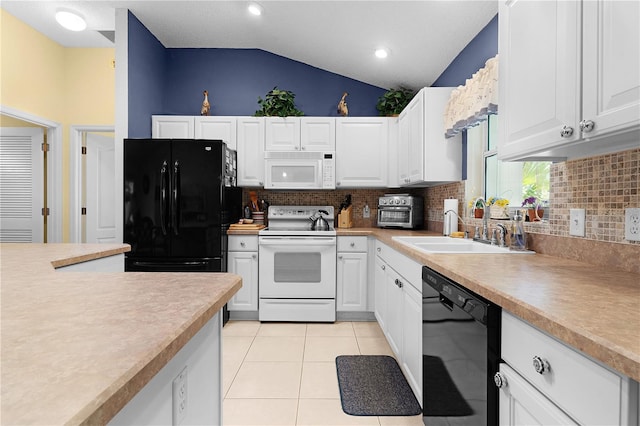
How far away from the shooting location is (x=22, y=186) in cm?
405

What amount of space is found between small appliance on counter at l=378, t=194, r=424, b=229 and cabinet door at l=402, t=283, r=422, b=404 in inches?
58.4

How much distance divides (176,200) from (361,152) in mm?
1953

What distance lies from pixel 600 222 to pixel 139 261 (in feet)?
11.0

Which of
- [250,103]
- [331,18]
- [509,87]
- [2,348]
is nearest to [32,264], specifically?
[2,348]

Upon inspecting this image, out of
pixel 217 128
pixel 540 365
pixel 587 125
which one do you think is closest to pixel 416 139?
pixel 587 125

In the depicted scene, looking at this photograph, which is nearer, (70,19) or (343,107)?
(70,19)

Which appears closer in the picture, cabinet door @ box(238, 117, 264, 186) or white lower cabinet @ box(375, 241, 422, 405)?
white lower cabinet @ box(375, 241, 422, 405)

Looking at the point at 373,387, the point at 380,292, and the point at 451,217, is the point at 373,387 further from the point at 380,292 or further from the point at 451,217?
the point at 451,217

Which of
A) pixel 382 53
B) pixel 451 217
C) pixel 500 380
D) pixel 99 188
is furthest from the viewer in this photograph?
pixel 99 188

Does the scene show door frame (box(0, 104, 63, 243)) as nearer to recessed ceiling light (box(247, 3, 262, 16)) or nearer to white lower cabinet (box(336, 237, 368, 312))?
recessed ceiling light (box(247, 3, 262, 16))

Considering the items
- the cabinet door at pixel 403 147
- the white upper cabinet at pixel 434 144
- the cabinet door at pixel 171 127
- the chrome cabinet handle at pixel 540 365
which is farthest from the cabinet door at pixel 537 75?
the cabinet door at pixel 171 127

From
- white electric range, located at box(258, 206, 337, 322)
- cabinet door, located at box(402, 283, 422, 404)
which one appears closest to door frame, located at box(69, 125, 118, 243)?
white electric range, located at box(258, 206, 337, 322)

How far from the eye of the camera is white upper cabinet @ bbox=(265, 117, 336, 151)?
3.78 metres

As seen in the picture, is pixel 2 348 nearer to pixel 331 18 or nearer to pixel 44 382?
pixel 44 382
